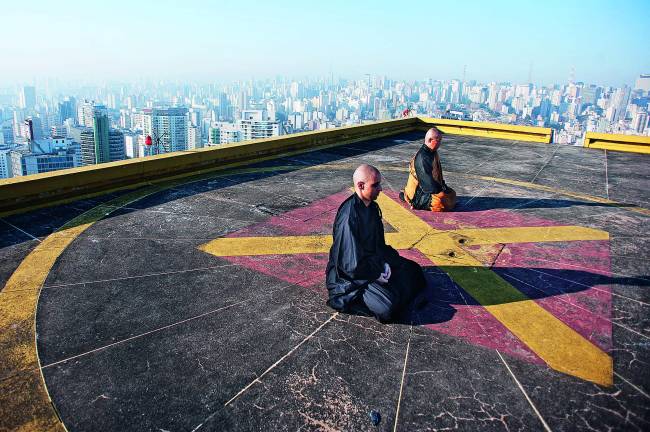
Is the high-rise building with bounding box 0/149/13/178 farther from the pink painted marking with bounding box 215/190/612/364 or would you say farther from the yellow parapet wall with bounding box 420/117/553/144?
the pink painted marking with bounding box 215/190/612/364

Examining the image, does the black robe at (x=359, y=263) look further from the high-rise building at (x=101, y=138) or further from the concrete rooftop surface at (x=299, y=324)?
the high-rise building at (x=101, y=138)

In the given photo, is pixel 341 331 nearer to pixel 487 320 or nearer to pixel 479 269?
pixel 487 320

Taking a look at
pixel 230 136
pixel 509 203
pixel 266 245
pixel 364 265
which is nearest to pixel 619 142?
pixel 509 203

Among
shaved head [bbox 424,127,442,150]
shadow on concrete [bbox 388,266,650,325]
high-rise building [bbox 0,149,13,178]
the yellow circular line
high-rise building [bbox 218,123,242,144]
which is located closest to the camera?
the yellow circular line

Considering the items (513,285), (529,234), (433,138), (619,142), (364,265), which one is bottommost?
(513,285)

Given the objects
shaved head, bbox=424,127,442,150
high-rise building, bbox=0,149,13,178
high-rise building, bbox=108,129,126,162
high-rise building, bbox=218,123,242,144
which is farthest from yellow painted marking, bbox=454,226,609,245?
high-rise building, bbox=0,149,13,178

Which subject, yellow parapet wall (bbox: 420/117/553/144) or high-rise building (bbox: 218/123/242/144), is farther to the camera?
high-rise building (bbox: 218/123/242/144)

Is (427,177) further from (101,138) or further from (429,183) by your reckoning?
(101,138)
